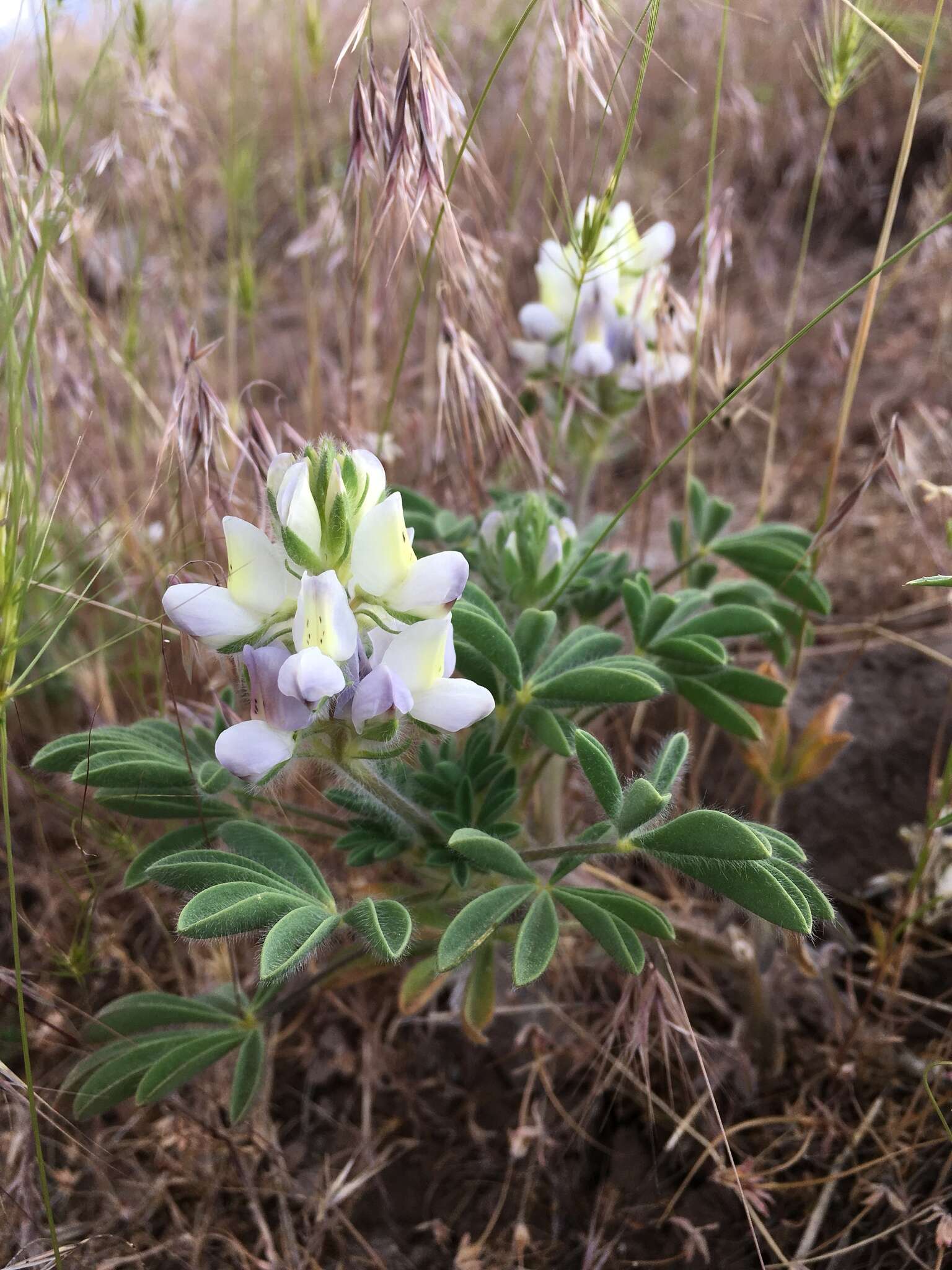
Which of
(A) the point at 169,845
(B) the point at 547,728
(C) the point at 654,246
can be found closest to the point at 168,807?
(A) the point at 169,845

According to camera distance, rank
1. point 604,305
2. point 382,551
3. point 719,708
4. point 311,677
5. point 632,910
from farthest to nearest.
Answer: point 604,305, point 719,708, point 632,910, point 382,551, point 311,677

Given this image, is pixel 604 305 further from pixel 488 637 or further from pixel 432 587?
pixel 432 587

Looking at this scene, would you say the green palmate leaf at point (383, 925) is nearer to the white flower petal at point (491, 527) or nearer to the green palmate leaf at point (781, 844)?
the green palmate leaf at point (781, 844)

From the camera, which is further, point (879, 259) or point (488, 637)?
point (879, 259)

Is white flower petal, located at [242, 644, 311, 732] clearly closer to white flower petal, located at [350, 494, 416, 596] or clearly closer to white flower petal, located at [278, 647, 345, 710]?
white flower petal, located at [278, 647, 345, 710]

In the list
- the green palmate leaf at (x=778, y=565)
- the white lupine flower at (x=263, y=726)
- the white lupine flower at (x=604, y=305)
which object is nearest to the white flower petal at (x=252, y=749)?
the white lupine flower at (x=263, y=726)

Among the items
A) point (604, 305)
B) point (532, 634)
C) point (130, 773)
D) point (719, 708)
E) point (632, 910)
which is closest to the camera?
point (632, 910)

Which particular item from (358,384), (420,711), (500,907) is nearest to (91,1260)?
(500,907)

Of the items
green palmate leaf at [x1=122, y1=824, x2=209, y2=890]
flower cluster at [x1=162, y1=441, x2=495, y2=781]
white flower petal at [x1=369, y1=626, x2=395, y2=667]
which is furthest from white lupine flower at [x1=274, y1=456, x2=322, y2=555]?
green palmate leaf at [x1=122, y1=824, x2=209, y2=890]
